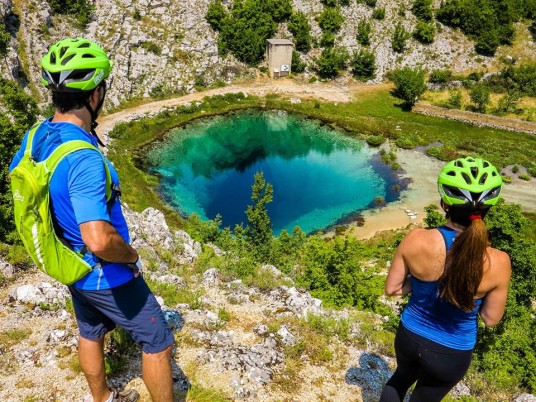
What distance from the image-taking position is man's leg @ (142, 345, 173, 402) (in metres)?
5.32

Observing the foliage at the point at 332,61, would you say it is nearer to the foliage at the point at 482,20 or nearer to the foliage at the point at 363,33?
the foliage at the point at 363,33

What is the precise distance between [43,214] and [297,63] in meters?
64.7

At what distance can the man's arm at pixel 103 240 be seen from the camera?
4.34m

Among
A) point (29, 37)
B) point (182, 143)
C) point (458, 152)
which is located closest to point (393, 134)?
point (458, 152)

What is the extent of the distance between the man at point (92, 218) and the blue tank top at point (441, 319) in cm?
326

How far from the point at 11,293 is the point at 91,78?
25.5 feet

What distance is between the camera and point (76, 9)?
56.9 meters

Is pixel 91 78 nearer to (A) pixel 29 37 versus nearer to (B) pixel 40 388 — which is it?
(B) pixel 40 388

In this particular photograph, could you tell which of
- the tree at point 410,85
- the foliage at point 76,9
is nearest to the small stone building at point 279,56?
the tree at point 410,85

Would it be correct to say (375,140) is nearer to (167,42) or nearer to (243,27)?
(243,27)

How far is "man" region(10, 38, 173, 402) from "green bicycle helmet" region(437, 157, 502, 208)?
387 cm

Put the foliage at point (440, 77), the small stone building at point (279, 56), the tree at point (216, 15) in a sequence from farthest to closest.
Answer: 1. the foliage at point (440, 77)
2. the tree at point (216, 15)
3. the small stone building at point (279, 56)

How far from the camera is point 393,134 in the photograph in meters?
53.7

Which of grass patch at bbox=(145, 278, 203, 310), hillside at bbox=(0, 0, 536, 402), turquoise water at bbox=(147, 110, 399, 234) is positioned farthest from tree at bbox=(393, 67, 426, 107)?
grass patch at bbox=(145, 278, 203, 310)
